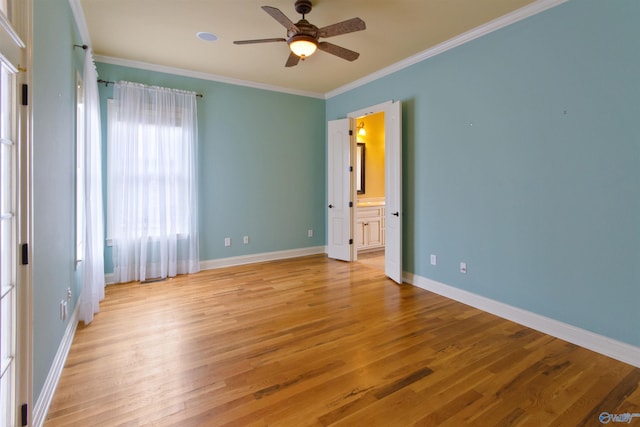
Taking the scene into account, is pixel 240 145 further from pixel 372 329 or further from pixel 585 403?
pixel 585 403

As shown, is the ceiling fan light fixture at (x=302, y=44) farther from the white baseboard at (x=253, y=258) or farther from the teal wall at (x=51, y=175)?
the white baseboard at (x=253, y=258)

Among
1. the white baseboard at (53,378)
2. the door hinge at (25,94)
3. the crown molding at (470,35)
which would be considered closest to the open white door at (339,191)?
the crown molding at (470,35)

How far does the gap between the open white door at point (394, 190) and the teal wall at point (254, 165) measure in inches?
74.7

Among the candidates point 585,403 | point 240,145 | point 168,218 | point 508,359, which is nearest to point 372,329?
point 508,359

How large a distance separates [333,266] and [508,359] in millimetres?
3035

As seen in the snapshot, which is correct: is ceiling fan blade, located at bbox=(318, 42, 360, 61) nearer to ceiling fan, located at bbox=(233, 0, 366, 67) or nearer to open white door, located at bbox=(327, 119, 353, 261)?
ceiling fan, located at bbox=(233, 0, 366, 67)

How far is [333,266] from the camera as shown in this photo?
5.20 meters

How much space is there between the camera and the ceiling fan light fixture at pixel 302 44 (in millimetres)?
2773

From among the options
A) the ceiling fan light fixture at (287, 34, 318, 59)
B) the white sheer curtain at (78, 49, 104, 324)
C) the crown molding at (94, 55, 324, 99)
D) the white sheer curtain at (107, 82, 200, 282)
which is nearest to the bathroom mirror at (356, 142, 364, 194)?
the crown molding at (94, 55, 324, 99)

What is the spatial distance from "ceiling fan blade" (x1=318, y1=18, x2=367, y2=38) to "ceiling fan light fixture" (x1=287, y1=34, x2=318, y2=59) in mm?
95

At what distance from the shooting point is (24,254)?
1.51 metres

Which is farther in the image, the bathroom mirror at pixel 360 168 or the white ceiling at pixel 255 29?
the bathroom mirror at pixel 360 168

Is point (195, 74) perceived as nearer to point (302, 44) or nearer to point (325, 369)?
point (302, 44)

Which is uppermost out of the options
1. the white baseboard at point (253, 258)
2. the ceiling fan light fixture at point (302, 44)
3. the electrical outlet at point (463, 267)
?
the ceiling fan light fixture at point (302, 44)
